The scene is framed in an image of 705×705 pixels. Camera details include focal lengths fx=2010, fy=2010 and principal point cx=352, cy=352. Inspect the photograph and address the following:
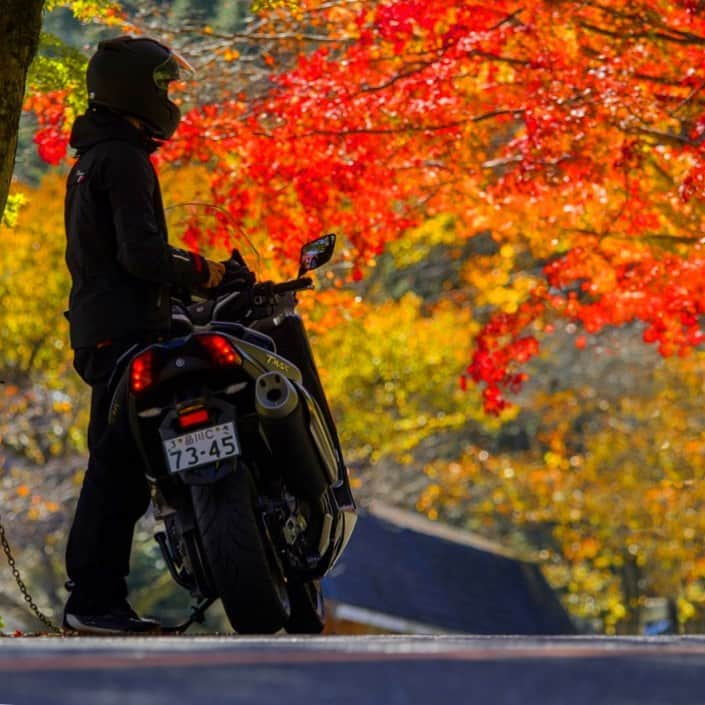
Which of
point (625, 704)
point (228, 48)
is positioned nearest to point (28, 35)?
point (625, 704)

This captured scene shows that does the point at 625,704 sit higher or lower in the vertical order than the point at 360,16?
lower

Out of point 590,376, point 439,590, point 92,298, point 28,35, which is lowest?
point 439,590

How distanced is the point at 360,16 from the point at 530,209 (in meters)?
2.35

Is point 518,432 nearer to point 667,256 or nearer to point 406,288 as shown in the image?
point 406,288

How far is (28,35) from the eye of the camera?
897 centimetres

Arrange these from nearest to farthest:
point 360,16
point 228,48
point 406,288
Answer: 1. point 360,16
2. point 228,48
3. point 406,288

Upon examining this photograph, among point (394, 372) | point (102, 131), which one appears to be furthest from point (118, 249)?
point (394, 372)

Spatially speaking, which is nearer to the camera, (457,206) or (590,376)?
(457,206)

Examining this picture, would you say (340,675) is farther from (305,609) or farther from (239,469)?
(305,609)

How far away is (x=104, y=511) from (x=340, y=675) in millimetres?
4105

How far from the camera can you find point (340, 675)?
3.63 m

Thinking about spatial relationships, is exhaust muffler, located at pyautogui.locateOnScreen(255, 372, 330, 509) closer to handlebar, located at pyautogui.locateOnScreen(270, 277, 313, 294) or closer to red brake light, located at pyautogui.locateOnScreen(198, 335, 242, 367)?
red brake light, located at pyautogui.locateOnScreen(198, 335, 242, 367)

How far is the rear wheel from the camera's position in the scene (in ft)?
25.7

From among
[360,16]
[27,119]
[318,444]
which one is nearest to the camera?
[318,444]
